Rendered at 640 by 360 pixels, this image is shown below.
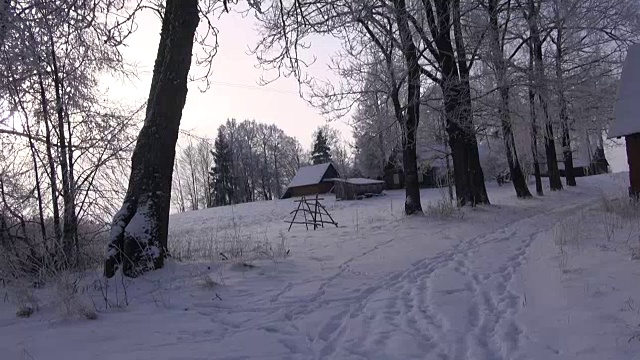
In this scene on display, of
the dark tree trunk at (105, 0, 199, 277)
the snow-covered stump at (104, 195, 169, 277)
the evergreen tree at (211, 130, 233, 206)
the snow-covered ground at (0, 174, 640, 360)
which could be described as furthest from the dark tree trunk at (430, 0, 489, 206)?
the evergreen tree at (211, 130, 233, 206)

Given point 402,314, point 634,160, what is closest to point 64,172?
point 402,314

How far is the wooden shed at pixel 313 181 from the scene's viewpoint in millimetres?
54781

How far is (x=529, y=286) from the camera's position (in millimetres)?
5801

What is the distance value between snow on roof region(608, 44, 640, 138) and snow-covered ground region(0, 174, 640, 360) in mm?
9174

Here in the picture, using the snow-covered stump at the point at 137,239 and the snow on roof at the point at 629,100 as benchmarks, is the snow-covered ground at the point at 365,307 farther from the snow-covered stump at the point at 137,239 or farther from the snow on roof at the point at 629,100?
the snow on roof at the point at 629,100

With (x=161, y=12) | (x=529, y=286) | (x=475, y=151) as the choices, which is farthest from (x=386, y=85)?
(x=529, y=286)

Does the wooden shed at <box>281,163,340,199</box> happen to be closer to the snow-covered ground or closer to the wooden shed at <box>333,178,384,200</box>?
the wooden shed at <box>333,178,384,200</box>

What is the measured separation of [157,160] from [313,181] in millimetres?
47860

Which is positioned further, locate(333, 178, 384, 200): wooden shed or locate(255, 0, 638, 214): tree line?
locate(333, 178, 384, 200): wooden shed

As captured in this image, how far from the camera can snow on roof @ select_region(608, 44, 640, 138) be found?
645 inches

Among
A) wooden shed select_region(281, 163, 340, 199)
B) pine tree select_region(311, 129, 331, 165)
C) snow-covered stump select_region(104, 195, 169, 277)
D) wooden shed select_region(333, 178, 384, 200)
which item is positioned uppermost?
pine tree select_region(311, 129, 331, 165)

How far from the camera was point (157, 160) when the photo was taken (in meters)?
6.86

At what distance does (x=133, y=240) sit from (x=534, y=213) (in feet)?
44.5

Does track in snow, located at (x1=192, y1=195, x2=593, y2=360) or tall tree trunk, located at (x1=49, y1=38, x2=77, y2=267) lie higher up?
tall tree trunk, located at (x1=49, y1=38, x2=77, y2=267)
